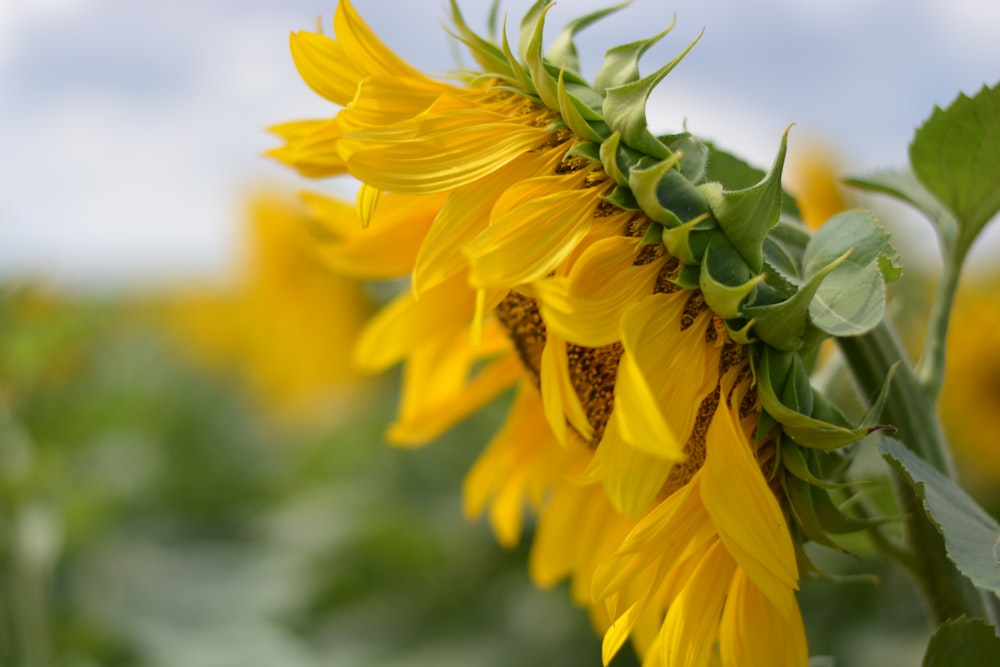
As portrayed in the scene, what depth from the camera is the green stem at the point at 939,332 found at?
0.86 metres

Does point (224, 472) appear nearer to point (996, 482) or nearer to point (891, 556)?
point (996, 482)

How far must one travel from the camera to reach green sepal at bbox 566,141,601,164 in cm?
80

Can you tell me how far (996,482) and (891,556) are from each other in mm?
1378

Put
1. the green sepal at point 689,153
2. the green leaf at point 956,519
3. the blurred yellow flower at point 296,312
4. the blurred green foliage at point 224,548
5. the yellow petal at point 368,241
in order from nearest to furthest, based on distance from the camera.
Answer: the green leaf at point 956,519 → the green sepal at point 689,153 → the yellow petal at point 368,241 → the blurred green foliage at point 224,548 → the blurred yellow flower at point 296,312

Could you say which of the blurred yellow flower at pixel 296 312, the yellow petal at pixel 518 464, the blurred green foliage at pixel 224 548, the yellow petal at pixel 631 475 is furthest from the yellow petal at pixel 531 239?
the blurred yellow flower at pixel 296 312

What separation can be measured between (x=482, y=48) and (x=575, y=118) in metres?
0.14

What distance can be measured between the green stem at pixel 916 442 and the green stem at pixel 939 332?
0.08 feet

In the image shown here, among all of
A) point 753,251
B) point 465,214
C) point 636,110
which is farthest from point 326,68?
point 753,251

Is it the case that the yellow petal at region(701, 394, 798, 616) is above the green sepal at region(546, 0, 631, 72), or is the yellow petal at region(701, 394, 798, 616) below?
below

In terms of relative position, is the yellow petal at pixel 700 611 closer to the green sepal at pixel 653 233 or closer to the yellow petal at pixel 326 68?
→ the green sepal at pixel 653 233

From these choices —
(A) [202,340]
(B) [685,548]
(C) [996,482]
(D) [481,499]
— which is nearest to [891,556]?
(B) [685,548]

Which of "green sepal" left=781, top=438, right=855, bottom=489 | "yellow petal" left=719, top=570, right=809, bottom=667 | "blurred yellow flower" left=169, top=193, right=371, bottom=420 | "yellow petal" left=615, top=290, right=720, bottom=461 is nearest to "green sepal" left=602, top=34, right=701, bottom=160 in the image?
"yellow petal" left=615, top=290, right=720, bottom=461

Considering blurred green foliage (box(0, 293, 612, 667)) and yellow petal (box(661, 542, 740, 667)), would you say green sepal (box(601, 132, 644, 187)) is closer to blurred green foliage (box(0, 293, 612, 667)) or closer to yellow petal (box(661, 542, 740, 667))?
yellow petal (box(661, 542, 740, 667))

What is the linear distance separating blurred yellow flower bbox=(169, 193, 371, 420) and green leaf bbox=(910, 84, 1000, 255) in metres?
1.95
